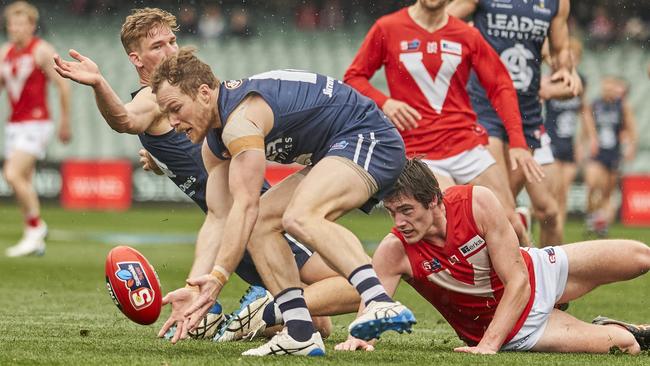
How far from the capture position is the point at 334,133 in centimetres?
612

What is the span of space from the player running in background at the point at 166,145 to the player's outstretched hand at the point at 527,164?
1.62 m

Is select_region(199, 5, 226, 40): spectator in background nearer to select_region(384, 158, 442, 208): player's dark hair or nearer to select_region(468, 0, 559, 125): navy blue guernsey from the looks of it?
select_region(468, 0, 559, 125): navy blue guernsey

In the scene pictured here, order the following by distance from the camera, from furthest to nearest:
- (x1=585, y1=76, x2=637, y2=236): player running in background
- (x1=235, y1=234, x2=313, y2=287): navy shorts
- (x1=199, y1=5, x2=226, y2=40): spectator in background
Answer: (x1=199, y1=5, x2=226, y2=40): spectator in background → (x1=585, y1=76, x2=637, y2=236): player running in background → (x1=235, y1=234, x2=313, y2=287): navy shorts

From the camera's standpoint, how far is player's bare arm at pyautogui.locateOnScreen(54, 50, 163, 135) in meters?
6.44

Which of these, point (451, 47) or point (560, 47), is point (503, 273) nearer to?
point (451, 47)

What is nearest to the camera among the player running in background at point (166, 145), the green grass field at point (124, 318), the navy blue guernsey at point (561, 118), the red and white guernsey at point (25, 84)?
the green grass field at point (124, 318)

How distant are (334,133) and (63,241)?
9771mm

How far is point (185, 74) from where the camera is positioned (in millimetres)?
5785

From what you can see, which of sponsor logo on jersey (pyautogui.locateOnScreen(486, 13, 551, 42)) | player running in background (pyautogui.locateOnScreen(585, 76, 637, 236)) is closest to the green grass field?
sponsor logo on jersey (pyautogui.locateOnScreen(486, 13, 551, 42))

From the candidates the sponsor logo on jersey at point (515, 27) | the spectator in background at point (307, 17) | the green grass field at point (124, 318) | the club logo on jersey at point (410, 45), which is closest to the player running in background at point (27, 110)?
the green grass field at point (124, 318)

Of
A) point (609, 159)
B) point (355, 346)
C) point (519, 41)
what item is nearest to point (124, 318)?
point (355, 346)

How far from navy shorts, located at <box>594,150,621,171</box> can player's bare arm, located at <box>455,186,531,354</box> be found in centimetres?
1342

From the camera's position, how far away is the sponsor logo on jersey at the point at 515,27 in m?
9.31

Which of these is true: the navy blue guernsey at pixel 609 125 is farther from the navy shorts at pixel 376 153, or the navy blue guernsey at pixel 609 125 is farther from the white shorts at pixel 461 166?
the navy shorts at pixel 376 153
